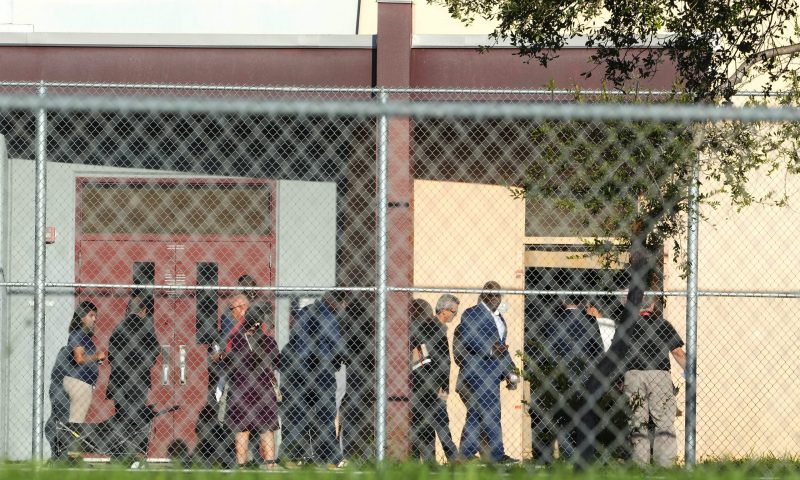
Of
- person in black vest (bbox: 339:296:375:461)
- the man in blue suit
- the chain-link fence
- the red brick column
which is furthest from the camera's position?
person in black vest (bbox: 339:296:375:461)

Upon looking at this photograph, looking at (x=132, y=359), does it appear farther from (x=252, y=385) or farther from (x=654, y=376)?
(x=654, y=376)

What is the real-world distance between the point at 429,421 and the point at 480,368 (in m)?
0.57

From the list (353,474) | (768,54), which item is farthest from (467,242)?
(353,474)

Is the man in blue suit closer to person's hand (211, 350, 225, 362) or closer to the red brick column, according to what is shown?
the red brick column

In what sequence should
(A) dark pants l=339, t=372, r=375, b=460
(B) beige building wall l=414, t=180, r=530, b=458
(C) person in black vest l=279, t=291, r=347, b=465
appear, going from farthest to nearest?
(B) beige building wall l=414, t=180, r=530, b=458 < (A) dark pants l=339, t=372, r=375, b=460 < (C) person in black vest l=279, t=291, r=347, b=465

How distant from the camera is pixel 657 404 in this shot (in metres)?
9.43

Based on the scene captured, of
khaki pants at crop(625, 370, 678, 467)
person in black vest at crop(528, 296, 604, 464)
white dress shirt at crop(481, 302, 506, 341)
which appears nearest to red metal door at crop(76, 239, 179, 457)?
white dress shirt at crop(481, 302, 506, 341)

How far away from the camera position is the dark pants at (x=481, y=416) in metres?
9.95

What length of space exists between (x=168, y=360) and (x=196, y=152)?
1932mm

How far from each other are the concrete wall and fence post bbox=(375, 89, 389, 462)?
3.91 m

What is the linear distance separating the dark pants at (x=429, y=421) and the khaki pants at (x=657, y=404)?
1488 mm

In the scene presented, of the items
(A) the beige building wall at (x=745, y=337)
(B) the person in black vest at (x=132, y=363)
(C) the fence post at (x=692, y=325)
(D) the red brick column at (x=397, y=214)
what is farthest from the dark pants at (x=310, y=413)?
(C) the fence post at (x=692, y=325)

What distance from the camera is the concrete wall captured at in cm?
1202

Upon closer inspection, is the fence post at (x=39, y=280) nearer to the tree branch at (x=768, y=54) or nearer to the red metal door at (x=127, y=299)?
the red metal door at (x=127, y=299)
